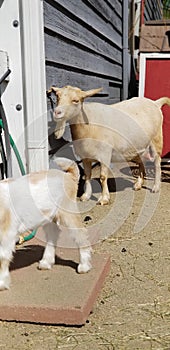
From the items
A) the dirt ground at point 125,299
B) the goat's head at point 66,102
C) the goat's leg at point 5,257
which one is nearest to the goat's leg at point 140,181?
the dirt ground at point 125,299

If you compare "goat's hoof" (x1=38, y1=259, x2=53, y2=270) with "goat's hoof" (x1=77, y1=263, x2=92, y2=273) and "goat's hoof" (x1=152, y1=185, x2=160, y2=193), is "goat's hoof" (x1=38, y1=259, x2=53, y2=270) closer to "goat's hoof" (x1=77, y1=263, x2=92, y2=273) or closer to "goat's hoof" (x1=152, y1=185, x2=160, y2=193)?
"goat's hoof" (x1=77, y1=263, x2=92, y2=273)

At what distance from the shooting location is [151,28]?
331 inches

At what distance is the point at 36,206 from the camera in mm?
2592

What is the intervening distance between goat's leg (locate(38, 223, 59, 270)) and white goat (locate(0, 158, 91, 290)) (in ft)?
0.46

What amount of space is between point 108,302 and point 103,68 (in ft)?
16.4

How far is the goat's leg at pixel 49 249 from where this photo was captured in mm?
2873

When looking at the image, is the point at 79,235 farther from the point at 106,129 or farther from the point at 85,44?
the point at 85,44

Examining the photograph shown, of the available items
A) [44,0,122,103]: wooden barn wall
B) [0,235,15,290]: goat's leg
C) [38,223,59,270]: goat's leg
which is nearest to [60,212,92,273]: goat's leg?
[38,223,59,270]: goat's leg

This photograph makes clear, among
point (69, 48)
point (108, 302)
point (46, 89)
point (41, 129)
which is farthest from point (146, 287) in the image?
point (69, 48)

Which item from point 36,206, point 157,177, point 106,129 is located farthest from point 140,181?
point 36,206

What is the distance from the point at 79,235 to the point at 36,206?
0.33 m

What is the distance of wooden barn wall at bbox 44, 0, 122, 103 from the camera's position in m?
4.41

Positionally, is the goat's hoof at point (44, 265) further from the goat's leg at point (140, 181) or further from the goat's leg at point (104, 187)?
the goat's leg at point (140, 181)

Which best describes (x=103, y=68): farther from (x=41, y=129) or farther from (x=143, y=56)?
(x=41, y=129)
